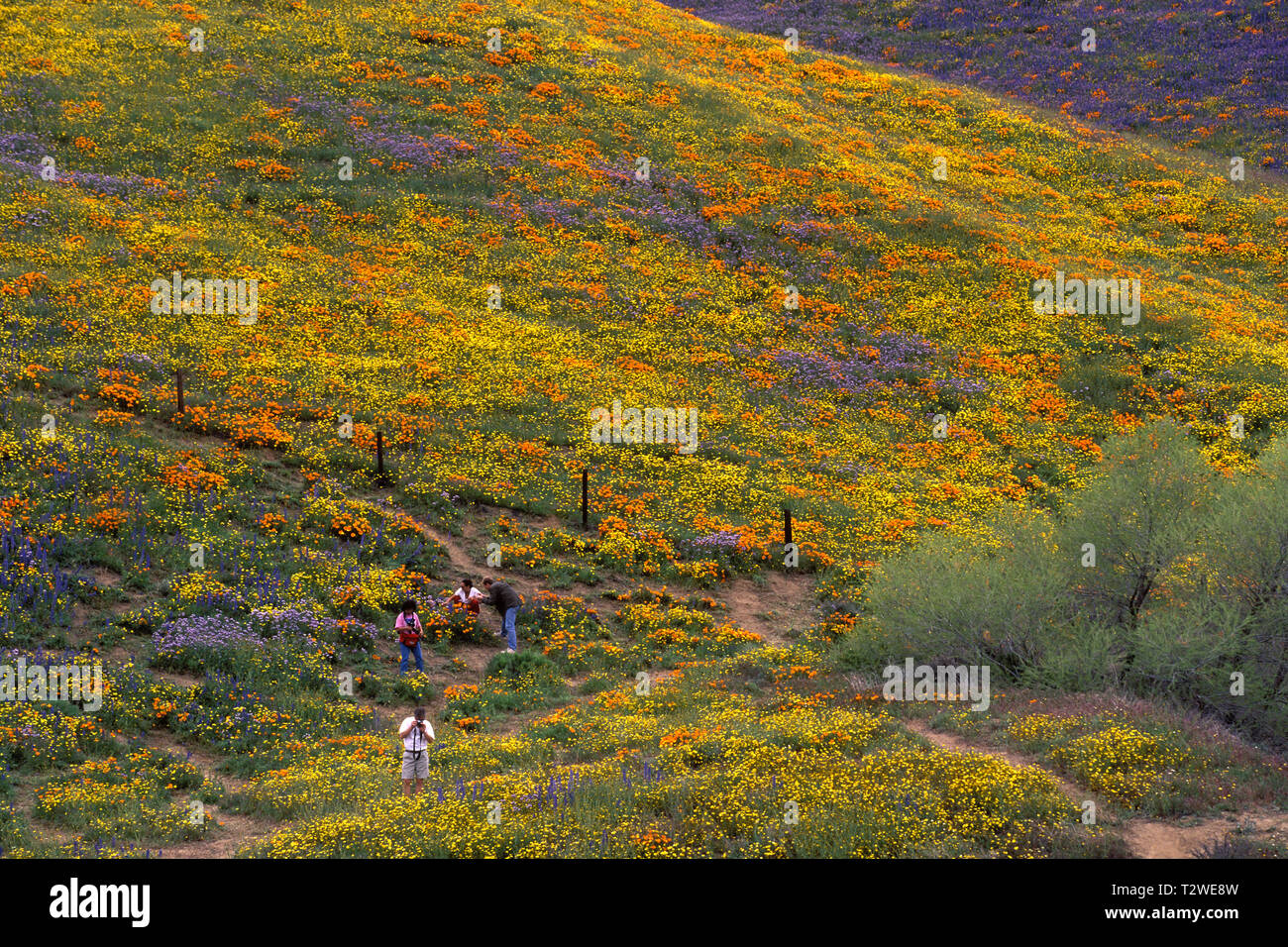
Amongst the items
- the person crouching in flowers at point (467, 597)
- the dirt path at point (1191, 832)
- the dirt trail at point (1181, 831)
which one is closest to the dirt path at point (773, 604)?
the person crouching in flowers at point (467, 597)

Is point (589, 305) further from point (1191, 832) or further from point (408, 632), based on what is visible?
point (1191, 832)

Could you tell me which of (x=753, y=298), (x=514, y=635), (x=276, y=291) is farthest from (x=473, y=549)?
(x=753, y=298)

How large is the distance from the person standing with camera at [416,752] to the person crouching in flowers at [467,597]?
24.5 feet

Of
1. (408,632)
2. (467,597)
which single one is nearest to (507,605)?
(467,597)

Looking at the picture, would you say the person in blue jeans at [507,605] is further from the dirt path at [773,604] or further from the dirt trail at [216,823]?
the dirt trail at [216,823]

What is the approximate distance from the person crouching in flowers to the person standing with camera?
747 cm

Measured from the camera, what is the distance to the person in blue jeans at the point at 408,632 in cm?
2120

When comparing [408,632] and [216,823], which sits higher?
[408,632]

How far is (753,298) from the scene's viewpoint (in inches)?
1724

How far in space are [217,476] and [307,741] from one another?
33.5ft

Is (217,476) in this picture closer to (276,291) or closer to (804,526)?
(276,291)

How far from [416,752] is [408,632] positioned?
5820 mm

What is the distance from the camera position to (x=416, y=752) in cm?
1560

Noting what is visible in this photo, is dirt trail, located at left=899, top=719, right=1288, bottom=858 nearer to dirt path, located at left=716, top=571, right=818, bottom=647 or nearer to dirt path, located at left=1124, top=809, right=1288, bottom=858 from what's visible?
dirt path, located at left=1124, top=809, right=1288, bottom=858
